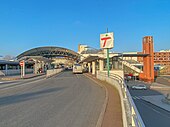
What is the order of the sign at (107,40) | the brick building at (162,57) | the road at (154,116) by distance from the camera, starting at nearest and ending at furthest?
the road at (154,116) → the sign at (107,40) → the brick building at (162,57)

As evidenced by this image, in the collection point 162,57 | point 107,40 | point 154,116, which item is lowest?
point 154,116

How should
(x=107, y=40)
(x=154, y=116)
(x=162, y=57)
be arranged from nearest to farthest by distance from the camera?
1. (x=154, y=116)
2. (x=107, y=40)
3. (x=162, y=57)

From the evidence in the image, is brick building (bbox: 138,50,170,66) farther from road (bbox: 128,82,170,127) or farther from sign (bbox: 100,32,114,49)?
sign (bbox: 100,32,114,49)

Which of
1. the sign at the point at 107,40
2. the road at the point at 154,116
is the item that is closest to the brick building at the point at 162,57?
the road at the point at 154,116

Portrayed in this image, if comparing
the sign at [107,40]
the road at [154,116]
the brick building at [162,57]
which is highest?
the brick building at [162,57]

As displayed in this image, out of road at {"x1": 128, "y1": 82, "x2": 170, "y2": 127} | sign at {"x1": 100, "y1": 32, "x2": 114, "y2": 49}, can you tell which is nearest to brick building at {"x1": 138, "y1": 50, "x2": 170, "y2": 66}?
road at {"x1": 128, "y1": 82, "x2": 170, "y2": 127}

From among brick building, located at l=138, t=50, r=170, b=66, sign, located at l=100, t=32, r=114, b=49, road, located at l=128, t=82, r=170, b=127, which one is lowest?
road, located at l=128, t=82, r=170, b=127

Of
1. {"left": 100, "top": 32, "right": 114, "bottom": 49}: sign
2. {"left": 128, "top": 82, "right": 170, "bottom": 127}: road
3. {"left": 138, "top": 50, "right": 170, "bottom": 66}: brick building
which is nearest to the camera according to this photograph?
{"left": 128, "top": 82, "right": 170, "bottom": 127}: road

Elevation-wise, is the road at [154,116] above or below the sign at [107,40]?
below

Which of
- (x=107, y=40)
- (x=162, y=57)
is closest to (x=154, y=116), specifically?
(x=107, y=40)

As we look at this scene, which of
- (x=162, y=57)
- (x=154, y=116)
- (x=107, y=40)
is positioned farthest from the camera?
(x=162, y=57)

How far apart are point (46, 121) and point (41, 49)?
287ft

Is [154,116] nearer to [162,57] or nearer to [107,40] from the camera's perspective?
[107,40]

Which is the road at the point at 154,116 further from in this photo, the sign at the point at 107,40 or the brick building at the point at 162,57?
the brick building at the point at 162,57
